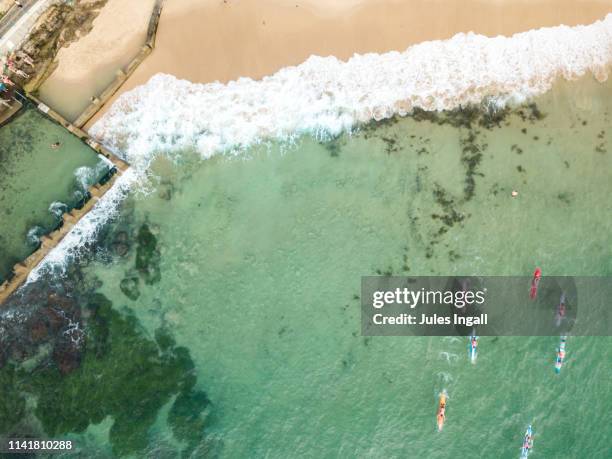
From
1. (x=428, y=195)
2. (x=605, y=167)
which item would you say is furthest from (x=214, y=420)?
(x=605, y=167)

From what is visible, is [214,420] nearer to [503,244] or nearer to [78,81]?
[503,244]

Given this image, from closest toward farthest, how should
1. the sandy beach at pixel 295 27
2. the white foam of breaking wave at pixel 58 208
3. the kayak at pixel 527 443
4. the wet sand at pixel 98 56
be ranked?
the kayak at pixel 527 443
the sandy beach at pixel 295 27
the wet sand at pixel 98 56
the white foam of breaking wave at pixel 58 208

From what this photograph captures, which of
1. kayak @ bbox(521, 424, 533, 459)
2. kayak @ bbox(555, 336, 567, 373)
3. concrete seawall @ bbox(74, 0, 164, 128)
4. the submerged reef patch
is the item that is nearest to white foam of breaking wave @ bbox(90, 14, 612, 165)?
concrete seawall @ bbox(74, 0, 164, 128)

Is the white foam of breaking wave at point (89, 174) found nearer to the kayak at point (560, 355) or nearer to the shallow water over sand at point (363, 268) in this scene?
the shallow water over sand at point (363, 268)

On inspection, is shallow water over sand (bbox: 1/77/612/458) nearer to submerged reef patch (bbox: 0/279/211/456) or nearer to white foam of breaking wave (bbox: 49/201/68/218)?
submerged reef patch (bbox: 0/279/211/456)

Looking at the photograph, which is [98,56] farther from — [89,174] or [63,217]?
[63,217]

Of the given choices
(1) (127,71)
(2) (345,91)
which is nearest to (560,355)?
(2) (345,91)

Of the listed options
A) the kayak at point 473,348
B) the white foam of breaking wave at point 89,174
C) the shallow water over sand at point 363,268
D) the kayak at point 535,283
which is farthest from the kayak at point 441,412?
the white foam of breaking wave at point 89,174

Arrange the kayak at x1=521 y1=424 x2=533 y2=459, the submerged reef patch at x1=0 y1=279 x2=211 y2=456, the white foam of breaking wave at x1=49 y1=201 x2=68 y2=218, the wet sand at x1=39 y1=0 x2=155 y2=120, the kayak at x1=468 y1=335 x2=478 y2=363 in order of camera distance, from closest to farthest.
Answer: the kayak at x1=521 y1=424 x2=533 y2=459
the kayak at x1=468 y1=335 x2=478 y2=363
the submerged reef patch at x1=0 y1=279 x2=211 y2=456
the wet sand at x1=39 y1=0 x2=155 y2=120
the white foam of breaking wave at x1=49 y1=201 x2=68 y2=218
